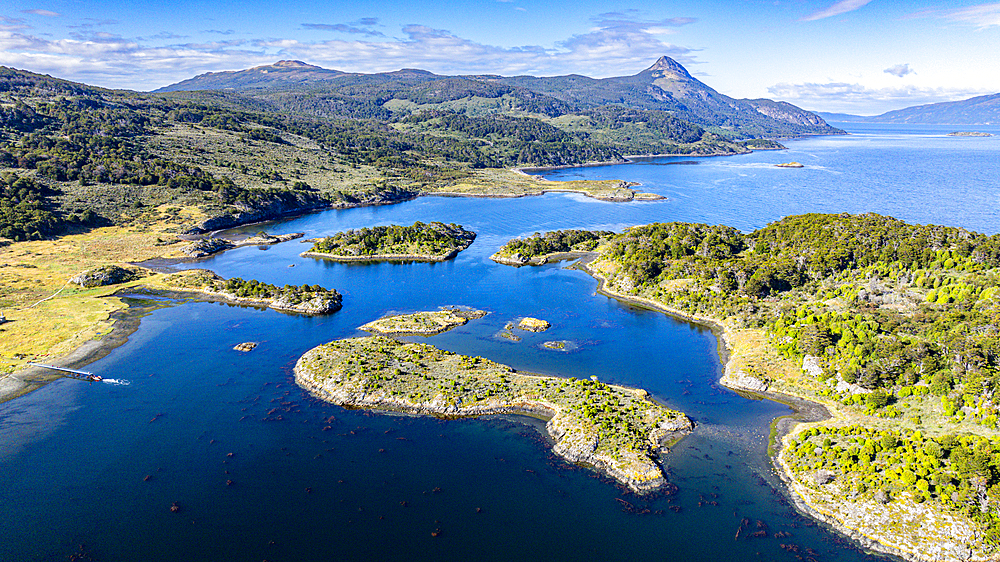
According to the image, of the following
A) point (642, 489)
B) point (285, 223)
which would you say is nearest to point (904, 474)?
point (642, 489)

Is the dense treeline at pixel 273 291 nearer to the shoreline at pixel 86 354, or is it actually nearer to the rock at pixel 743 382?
the shoreline at pixel 86 354

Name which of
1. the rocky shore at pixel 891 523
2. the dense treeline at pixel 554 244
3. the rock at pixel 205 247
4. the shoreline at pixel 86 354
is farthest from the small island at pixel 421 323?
the rock at pixel 205 247

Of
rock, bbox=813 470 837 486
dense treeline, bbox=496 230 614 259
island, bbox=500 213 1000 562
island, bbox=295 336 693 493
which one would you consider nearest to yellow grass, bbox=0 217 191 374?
island, bbox=295 336 693 493

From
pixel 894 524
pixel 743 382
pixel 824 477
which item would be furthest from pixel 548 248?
pixel 894 524

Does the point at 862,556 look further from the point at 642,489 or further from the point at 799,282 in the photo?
the point at 799,282

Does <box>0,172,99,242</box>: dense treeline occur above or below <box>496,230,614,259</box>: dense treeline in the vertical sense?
above

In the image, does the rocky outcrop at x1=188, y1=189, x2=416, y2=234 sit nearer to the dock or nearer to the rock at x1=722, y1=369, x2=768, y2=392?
the dock

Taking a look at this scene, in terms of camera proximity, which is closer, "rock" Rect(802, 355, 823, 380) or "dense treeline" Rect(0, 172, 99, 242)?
"rock" Rect(802, 355, 823, 380)
